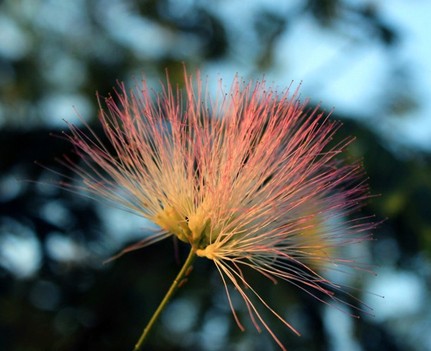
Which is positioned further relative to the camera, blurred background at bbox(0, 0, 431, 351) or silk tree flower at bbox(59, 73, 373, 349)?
blurred background at bbox(0, 0, 431, 351)

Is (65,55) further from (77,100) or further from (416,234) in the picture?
(416,234)

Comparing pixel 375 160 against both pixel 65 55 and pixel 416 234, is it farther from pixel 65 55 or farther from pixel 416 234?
pixel 65 55

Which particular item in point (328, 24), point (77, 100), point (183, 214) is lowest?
point (183, 214)

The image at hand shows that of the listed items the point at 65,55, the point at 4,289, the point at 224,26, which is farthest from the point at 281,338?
the point at 65,55

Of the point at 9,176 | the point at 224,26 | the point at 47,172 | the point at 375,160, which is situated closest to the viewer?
the point at 375,160

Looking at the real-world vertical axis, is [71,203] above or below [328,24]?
below

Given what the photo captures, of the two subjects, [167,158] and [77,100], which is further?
[77,100]

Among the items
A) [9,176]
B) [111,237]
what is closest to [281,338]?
[111,237]

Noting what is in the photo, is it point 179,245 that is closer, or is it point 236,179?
point 236,179

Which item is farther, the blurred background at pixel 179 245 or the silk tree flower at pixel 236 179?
the blurred background at pixel 179 245

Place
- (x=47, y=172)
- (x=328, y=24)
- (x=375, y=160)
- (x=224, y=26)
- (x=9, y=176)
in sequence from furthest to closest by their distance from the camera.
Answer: (x=224, y=26) < (x=328, y=24) < (x=9, y=176) < (x=47, y=172) < (x=375, y=160)
